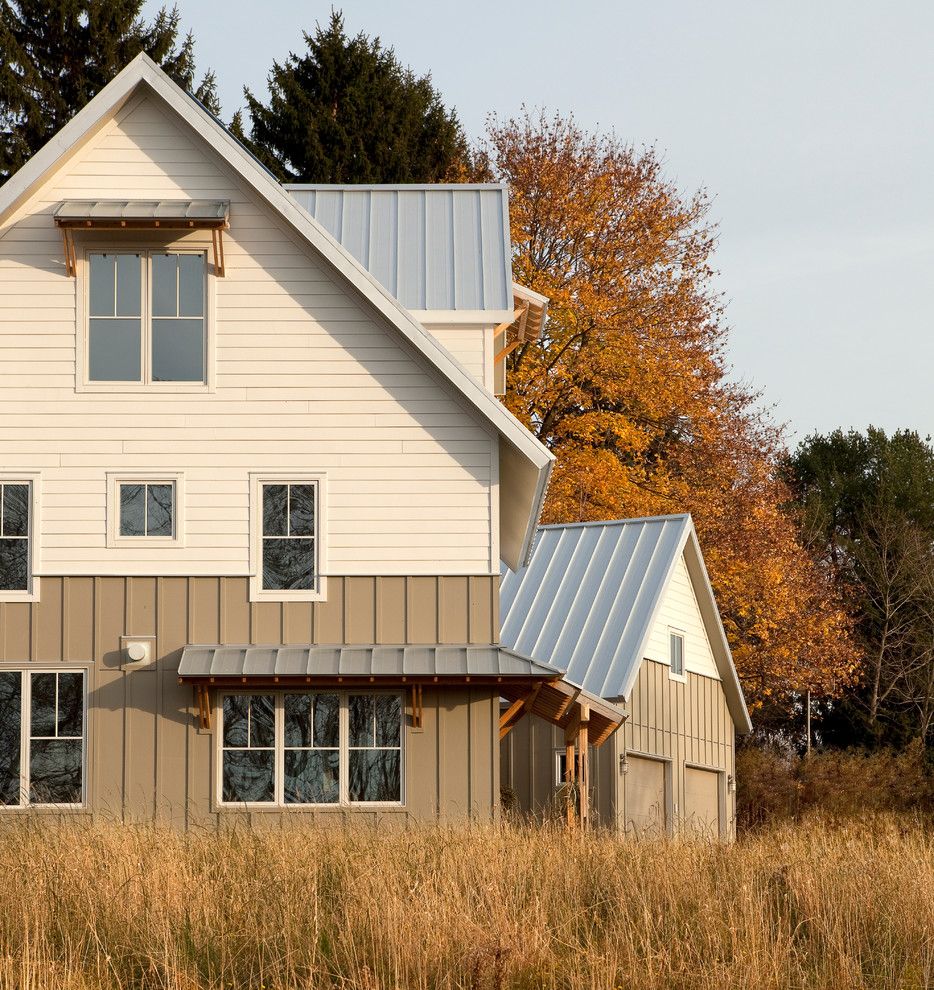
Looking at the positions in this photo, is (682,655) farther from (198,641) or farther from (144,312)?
(144,312)

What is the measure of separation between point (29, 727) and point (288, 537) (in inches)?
160

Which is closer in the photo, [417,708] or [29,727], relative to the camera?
[29,727]

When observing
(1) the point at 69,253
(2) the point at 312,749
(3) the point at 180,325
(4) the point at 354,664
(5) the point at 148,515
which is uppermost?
(1) the point at 69,253

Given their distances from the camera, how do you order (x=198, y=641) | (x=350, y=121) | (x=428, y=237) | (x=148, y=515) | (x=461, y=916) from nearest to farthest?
(x=461, y=916) < (x=198, y=641) < (x=148, y=515) < (x=428, y=237) < (x=350, y=121)

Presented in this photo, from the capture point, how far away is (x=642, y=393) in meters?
38.0

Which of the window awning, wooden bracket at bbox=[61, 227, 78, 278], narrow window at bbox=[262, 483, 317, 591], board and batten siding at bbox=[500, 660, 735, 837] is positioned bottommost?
board and batten siding at bbox=[500, 660, 735, 837]

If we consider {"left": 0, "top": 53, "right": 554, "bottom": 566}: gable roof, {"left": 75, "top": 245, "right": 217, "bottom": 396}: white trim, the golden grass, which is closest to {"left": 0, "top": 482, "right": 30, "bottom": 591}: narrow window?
{"left": 75, "top": 245, "right": 217, "bottom": 396}: white trim

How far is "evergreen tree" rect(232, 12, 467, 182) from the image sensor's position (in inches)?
1731

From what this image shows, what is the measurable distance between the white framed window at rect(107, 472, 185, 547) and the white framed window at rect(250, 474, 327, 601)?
0.99m

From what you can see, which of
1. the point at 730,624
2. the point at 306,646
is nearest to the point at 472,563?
the point at 306,646

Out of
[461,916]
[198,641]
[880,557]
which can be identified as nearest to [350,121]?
[880,557]

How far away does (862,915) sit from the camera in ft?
37.5

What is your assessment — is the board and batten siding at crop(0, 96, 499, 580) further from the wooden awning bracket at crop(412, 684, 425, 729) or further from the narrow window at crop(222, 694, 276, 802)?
the narrow window at crop(222, 694, 276, 802)

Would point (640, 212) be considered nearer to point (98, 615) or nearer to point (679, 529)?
point (679, 529)
